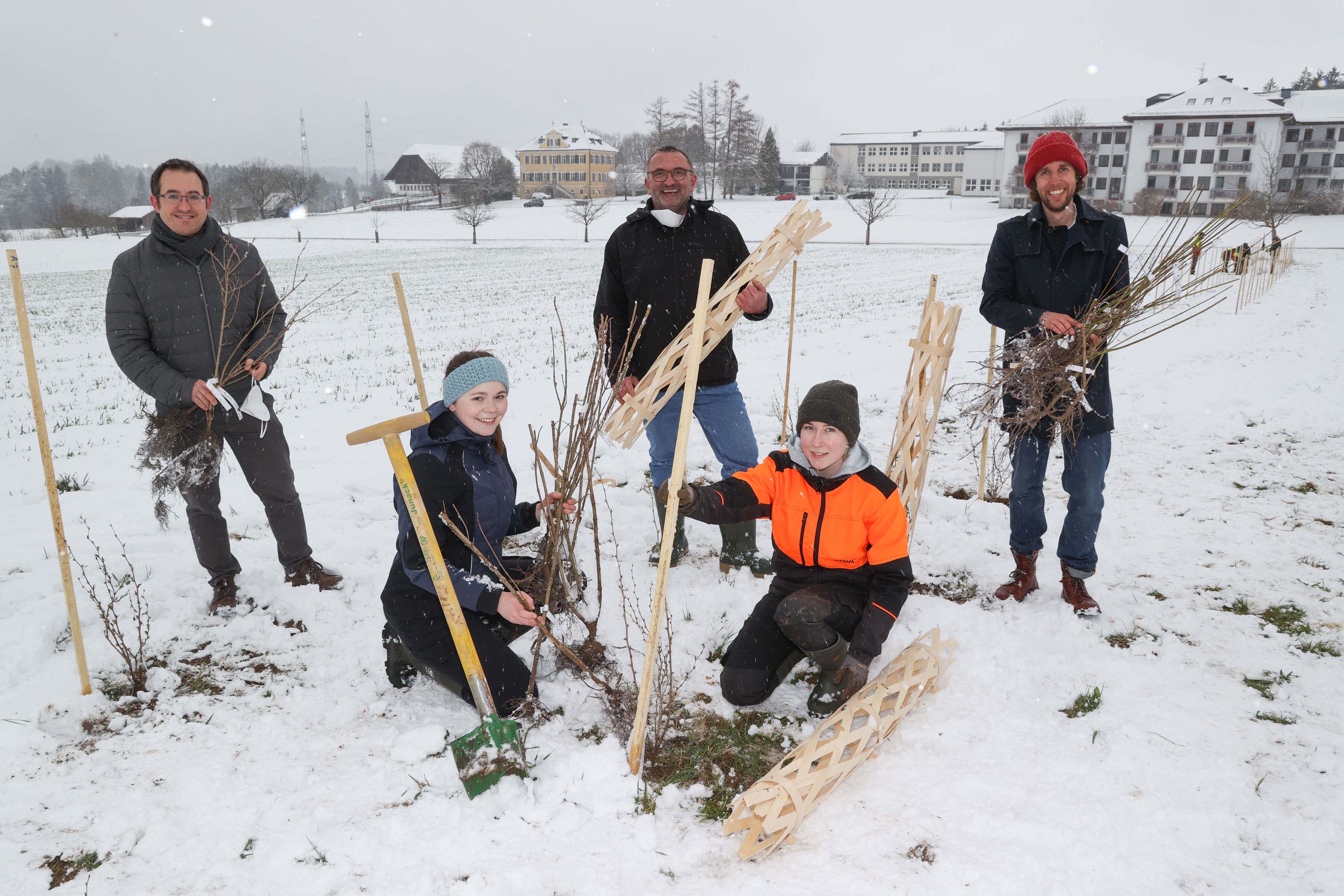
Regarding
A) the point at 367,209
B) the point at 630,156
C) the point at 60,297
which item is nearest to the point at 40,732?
the point at 60,297

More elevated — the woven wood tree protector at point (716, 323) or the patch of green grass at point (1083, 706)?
the woven wood tree protector at point (716, 323)

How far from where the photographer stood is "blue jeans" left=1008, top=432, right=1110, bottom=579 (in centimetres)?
332

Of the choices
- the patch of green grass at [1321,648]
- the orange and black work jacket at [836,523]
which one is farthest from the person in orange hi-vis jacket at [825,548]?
the patch of green grass at [1321,648]

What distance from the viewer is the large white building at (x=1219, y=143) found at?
45250 millimetres

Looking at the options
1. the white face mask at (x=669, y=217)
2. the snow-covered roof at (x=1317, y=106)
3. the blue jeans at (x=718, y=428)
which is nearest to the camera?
the white face mask at (x=669, y=217)

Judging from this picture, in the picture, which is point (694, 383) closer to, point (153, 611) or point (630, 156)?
point (153, 611)

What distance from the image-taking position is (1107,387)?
3281 mm

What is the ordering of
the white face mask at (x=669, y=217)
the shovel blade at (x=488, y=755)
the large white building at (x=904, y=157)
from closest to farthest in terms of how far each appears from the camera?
the shovel blade at (x=488, y=755)
the white face mask at (x=669, y=217)
the large white building at (x=904, y=157)

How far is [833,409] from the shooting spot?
9.06 ft

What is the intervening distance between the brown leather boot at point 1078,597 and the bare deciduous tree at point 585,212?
37130mm

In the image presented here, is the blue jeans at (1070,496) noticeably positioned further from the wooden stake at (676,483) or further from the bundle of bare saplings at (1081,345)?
the wooden stake at (676,483)

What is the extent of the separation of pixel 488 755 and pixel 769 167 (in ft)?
227

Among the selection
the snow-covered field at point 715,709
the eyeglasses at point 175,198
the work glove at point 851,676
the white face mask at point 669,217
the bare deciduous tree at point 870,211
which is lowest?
the snow-covered field at point 715,709

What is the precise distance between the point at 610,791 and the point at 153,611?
97.5 inches
